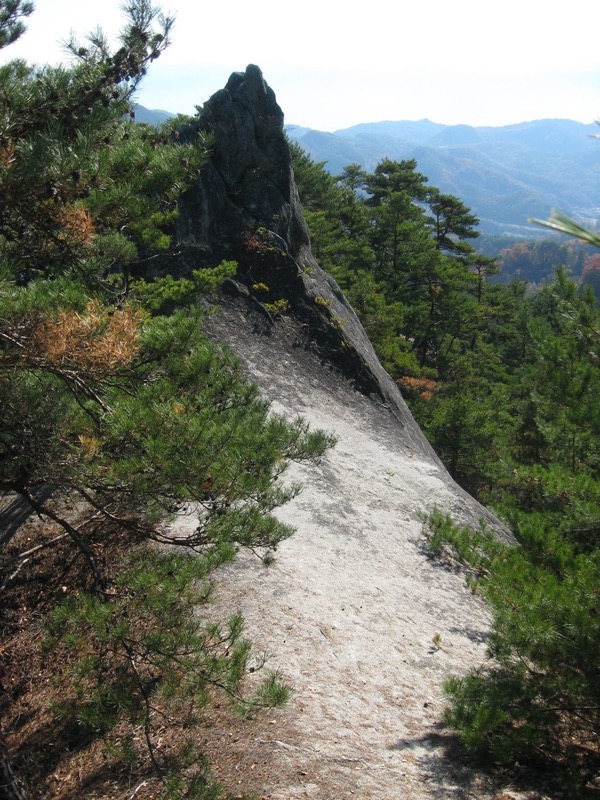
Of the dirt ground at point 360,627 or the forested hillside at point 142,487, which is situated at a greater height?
the forested hillside at point 142,487

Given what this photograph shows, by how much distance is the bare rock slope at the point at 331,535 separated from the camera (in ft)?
16.7

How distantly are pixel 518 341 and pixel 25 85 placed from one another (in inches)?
1268

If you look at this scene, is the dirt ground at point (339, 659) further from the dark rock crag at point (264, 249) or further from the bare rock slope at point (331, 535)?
the dark rock crag at point (264, 249)

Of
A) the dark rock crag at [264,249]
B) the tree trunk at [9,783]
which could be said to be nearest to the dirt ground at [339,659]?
the tree trunk at [9,783]

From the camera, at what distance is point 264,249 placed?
602 inches

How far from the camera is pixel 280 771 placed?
463 cm

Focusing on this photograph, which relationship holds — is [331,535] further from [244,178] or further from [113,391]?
[244,178]

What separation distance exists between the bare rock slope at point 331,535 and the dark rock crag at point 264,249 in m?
0.04

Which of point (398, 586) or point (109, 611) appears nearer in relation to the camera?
point (109, 611)

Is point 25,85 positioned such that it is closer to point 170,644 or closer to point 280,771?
point 170,644

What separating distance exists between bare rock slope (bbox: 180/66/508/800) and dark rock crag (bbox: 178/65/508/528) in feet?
→ 0.14

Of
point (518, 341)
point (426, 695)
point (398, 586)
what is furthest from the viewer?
point (518, 341)

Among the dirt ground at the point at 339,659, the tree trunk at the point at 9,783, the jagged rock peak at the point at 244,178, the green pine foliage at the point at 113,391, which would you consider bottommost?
the dirt ground at the point at 339,659

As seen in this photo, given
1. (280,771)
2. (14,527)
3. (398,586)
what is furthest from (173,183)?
(398,586)
